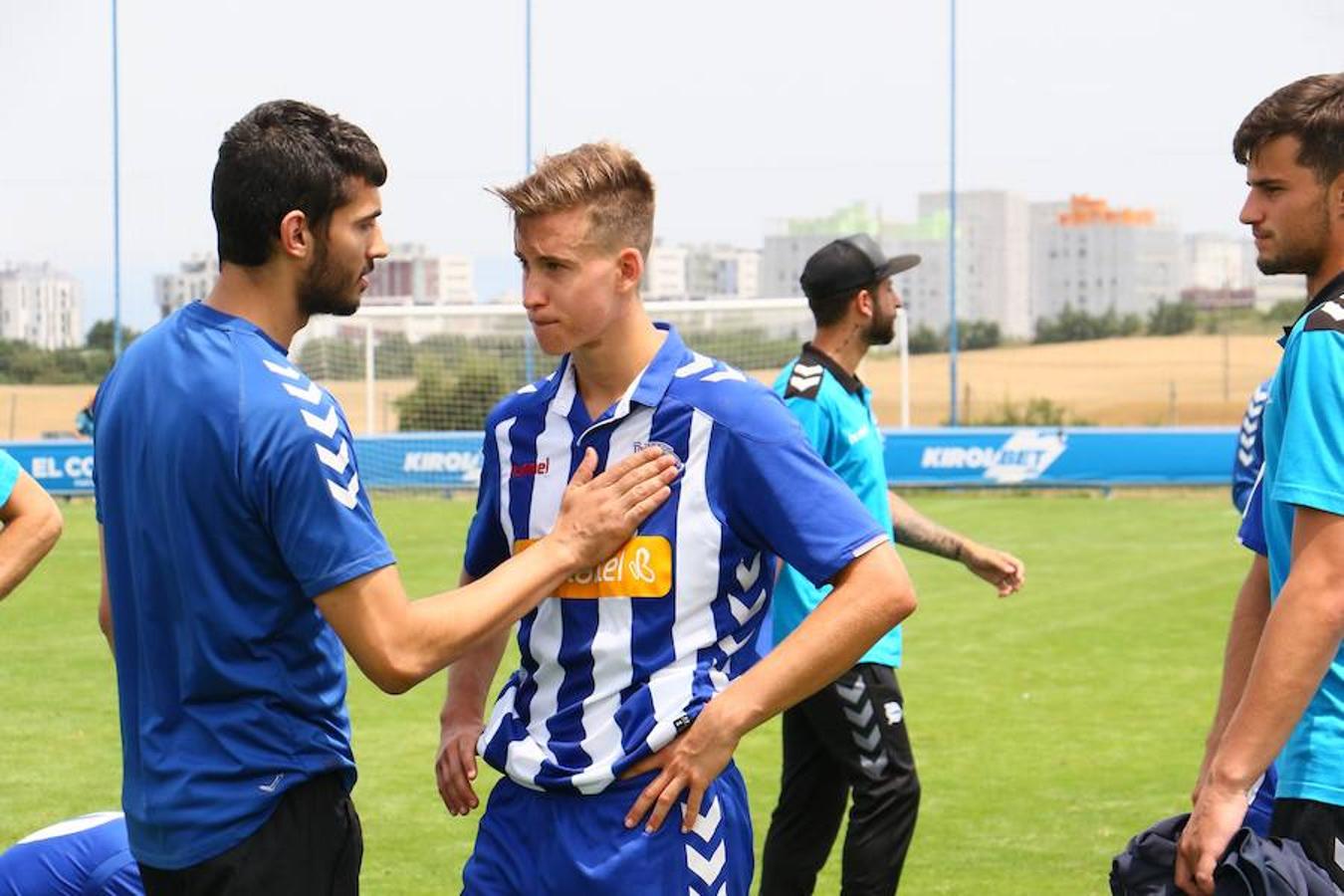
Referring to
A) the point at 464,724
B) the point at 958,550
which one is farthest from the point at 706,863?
the point at 958,550

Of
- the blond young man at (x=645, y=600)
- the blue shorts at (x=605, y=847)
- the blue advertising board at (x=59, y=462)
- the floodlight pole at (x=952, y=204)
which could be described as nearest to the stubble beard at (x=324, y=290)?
the blond young man at (x=645, y=600)

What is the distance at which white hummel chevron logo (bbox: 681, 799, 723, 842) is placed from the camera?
3844 millimetres

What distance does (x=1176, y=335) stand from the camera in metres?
43.5

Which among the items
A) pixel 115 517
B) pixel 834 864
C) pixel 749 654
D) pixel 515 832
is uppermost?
pixel 115 517

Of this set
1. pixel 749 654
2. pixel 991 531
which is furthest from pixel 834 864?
pixel 991 531

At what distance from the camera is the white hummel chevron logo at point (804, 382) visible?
264 inches

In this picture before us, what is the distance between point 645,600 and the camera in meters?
3.81

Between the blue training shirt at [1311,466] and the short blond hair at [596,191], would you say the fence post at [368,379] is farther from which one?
the blue training shirt at [1311,466]

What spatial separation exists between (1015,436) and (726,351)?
22.8 feet

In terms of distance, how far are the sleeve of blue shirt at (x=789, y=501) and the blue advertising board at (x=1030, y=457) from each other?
20442 millimetres

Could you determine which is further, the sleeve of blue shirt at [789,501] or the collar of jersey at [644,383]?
the collar of jersey at [644,383]

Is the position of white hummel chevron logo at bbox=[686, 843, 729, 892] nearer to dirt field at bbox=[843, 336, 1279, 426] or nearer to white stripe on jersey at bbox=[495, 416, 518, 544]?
white stripe on jersey at bbox=[495, 416, 518, 544]

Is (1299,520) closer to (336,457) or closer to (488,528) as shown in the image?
(488,528)

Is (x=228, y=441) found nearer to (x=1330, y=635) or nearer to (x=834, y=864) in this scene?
(x=1330, y=635)
